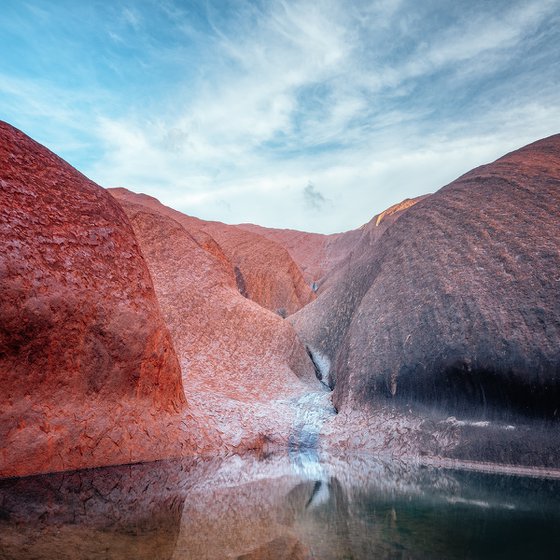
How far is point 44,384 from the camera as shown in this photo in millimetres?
4477

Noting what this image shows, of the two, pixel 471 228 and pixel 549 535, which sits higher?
pixel 471 228

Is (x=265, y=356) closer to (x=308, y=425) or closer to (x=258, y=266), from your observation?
(x=308, y=425)

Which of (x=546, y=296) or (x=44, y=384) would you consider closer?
(x=44, y=384)

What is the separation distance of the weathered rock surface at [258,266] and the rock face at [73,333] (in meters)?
11.1

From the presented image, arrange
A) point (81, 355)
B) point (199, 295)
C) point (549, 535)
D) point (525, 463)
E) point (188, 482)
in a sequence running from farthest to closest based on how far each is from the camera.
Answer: point (199, 295), point (525, 463), point (81, 355), point (188, 482), point (549, 535)

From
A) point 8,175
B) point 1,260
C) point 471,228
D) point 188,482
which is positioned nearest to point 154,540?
point 188,482

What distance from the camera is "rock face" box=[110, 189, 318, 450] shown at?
7.45m

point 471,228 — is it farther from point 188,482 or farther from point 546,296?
point 188,482

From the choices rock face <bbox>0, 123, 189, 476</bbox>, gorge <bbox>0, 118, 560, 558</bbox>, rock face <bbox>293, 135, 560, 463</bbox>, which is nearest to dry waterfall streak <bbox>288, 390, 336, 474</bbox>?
gorge <bbox>0, 118, 560, 558</bbox>

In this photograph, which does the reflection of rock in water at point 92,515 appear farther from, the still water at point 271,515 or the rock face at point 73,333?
the rock face at point 73,333

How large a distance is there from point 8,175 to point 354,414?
5137 millimetres

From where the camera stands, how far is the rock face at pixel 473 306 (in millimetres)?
5719

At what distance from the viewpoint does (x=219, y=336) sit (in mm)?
8914

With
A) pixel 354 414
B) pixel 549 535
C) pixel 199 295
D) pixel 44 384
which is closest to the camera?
pixel 549 535
